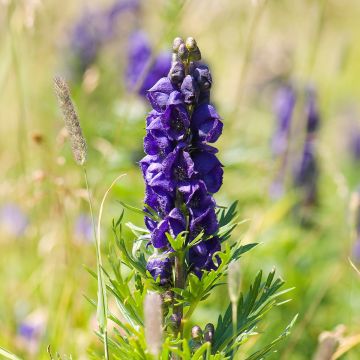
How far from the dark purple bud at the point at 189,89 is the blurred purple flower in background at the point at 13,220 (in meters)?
2.89

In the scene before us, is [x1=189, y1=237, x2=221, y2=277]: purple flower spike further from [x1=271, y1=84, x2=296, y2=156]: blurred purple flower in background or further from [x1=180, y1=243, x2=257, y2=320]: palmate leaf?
[x1=271, y1=84, x2=296, y2=156]: blurred purple flower in background

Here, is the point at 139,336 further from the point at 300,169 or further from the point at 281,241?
the point at 300,169

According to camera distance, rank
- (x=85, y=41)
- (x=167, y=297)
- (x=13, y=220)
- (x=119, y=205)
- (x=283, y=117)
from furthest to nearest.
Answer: (x=85, y=41), (x=13, y=220), (x=283, y=117), (x=119, y=205), (x=167, y=297)

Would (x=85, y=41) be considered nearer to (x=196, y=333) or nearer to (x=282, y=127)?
(x=282, y=127)

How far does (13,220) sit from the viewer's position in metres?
4.68

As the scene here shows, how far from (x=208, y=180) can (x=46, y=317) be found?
60.3 inches

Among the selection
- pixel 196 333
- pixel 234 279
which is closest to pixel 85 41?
pixel 196 333

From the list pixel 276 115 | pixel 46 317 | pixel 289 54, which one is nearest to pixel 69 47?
pixel 289 54

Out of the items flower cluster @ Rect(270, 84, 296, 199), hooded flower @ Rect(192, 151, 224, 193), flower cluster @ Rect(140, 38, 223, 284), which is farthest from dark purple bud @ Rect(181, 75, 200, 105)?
flower cluster @ Rect(270, 84, 296, 199)

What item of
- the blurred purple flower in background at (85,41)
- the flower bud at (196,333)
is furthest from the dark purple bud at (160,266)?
the blurred purple flower in background at (85,41)

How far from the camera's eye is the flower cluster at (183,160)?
1473 millimetres

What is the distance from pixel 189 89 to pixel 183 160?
148 millimetres

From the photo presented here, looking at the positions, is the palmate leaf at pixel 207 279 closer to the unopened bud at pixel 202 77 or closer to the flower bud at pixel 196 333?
the flower bud at pixel 196 333

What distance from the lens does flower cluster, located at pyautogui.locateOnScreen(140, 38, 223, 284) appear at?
1.47 m
